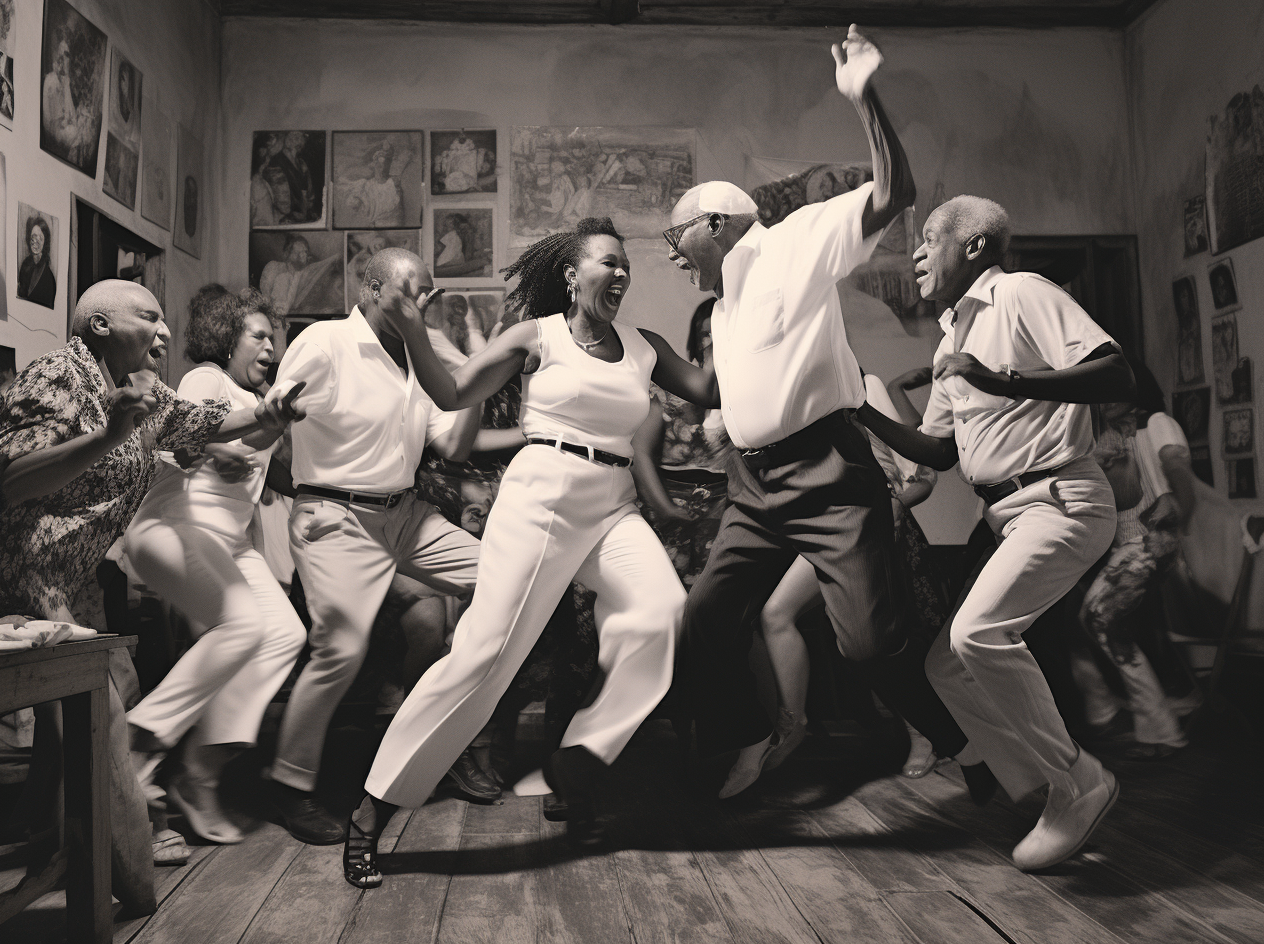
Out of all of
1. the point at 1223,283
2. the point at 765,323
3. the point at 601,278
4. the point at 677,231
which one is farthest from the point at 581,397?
the point at 1223,283

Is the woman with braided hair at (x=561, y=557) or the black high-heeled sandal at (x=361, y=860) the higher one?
the woman with braided hair at (x=561, y=557)

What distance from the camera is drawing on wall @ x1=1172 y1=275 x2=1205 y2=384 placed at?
201 inches

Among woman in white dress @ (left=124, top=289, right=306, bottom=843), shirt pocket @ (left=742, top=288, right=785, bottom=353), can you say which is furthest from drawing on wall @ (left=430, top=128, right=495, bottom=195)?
shirt pocket @ (left=742, top=288, right=785, bottom=353)

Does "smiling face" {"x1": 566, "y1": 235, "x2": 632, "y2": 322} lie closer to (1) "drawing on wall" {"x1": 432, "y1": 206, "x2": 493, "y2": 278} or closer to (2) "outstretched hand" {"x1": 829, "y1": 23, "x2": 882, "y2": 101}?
(2) "outstretched hand" {"x1": 829, "y1": 23, "x2": 882, "y2": 101}

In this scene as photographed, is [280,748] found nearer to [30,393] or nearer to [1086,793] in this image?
[30,393]

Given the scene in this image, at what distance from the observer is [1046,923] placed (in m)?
2.07

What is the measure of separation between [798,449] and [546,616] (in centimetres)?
85

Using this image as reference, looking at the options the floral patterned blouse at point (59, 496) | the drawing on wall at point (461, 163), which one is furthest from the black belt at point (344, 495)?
the drawing on wall at point (461, 163)

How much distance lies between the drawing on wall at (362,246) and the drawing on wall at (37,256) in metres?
1.83

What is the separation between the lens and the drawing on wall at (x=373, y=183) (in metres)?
5.31

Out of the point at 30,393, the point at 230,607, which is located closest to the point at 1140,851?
the point at 230,607

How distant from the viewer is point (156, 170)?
452cm

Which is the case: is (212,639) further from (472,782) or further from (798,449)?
(798,449)

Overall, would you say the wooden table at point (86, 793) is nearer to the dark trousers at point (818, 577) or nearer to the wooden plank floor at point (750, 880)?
the wooden plank floor at point (750, 880)
